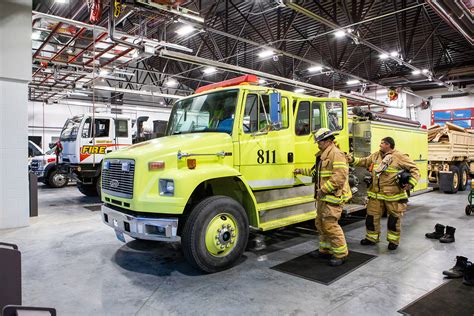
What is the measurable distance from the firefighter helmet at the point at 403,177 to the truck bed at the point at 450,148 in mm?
7656

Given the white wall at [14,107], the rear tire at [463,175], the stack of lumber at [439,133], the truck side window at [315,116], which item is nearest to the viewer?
the truck side window at [315,116]

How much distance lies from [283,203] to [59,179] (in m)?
11.2

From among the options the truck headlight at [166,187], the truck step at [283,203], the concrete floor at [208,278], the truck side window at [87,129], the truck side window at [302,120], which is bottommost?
the concrete floor at [208,278]

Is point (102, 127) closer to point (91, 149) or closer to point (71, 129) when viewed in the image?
point (91, 149)

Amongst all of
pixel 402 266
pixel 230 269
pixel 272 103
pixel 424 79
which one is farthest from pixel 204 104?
pixel 424 79

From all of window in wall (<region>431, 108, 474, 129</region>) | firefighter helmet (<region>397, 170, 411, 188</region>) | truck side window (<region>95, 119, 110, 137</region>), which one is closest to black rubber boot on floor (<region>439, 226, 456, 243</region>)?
firefighter helmet (<region>397, 170, 411, 188</region>)

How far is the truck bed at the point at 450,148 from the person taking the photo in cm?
1114

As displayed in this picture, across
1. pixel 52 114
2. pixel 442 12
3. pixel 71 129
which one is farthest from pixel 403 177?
pixel 52 114

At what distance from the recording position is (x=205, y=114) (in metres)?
4.90

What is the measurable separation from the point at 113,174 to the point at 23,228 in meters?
3.70

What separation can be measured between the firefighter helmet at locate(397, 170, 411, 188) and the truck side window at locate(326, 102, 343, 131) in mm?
1533

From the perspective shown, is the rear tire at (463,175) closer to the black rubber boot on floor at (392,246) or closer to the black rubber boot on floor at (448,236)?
the black rubber boot on floor at (448,236)

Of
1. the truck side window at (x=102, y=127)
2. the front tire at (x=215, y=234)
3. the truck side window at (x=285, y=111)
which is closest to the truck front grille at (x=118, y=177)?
the front tire at (x=215, y=234)

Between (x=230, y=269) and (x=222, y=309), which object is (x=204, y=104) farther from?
(x=222, y=309)
